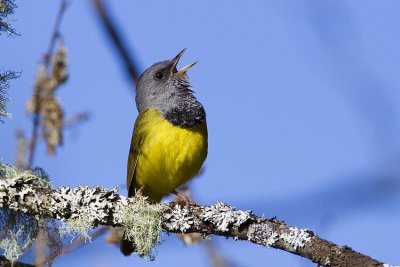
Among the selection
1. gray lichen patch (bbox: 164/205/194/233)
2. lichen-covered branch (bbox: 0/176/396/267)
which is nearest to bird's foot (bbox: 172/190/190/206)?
gray lichen patch (bbox: 164/205/194/233)

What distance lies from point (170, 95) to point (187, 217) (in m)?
2.46

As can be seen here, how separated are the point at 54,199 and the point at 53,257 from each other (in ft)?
1.43

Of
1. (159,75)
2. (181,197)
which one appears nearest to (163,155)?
(181,197)

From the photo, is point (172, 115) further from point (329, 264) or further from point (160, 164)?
point (329, 264)

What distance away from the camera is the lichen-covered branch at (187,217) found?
3209 mm

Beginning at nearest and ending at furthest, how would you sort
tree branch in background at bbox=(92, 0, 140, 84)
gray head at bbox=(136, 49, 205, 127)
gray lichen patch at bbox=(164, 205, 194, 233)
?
tree branch in background at bbox=(92, 0, 140, 84), gray lichen patch at bbox=(164, 205, 194, 233), gray head at bbox=(136, 49, 205, 127)

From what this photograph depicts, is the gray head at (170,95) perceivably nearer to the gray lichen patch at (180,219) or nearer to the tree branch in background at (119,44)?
the gray lichen patch at (180,219)

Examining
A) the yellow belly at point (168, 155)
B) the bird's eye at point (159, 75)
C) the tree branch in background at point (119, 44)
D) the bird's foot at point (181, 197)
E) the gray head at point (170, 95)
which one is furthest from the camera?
the bird's eye at point (159, 75)

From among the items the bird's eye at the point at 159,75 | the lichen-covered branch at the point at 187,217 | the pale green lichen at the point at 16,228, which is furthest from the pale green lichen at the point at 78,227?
the bird's eye at the point at 159,75

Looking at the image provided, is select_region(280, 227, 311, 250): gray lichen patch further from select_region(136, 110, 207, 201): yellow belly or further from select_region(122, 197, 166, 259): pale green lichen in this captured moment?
select_region(136, 110, 207, 201): yellow belly

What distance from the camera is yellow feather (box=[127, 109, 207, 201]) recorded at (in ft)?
16.5

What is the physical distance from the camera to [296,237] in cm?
330

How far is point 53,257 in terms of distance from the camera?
11.6ft

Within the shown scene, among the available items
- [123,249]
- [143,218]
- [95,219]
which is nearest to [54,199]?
[95,219]
